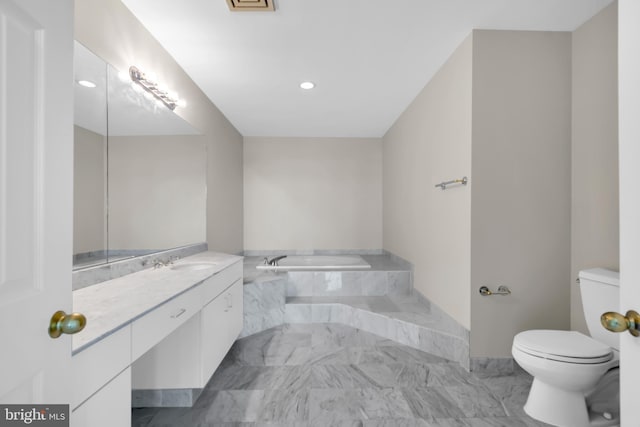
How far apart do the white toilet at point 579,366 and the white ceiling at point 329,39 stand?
1.71 m

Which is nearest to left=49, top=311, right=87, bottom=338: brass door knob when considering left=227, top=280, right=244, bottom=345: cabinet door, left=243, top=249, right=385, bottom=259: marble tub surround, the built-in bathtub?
left=227, top=280, right=244, bottom=345: cabinet door

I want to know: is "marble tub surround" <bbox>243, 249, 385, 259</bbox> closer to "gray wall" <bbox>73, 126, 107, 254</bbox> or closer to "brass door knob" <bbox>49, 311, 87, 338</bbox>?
"gray wall" <bbox>73, 126, 107, 254</bbox>

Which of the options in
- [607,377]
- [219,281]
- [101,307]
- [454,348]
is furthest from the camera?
[454,348]

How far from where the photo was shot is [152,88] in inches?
89.6

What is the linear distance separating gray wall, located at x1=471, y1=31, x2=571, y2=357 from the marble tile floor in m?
0.39

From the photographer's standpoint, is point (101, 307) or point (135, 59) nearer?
point (101, 307)

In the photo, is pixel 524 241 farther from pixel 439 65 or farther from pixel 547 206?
pixel 439 65

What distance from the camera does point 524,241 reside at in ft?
7.53

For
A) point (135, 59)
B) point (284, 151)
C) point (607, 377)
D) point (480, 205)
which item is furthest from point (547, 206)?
point (284, 151)

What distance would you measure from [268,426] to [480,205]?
1917mm

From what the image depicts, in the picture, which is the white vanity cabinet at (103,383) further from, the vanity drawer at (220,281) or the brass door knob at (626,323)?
the brass door knob at (626,323)

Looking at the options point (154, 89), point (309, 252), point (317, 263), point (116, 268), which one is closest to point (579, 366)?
point (116, 268)

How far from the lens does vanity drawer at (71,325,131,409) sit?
2.98 ft

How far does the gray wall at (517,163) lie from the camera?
2271 mm
